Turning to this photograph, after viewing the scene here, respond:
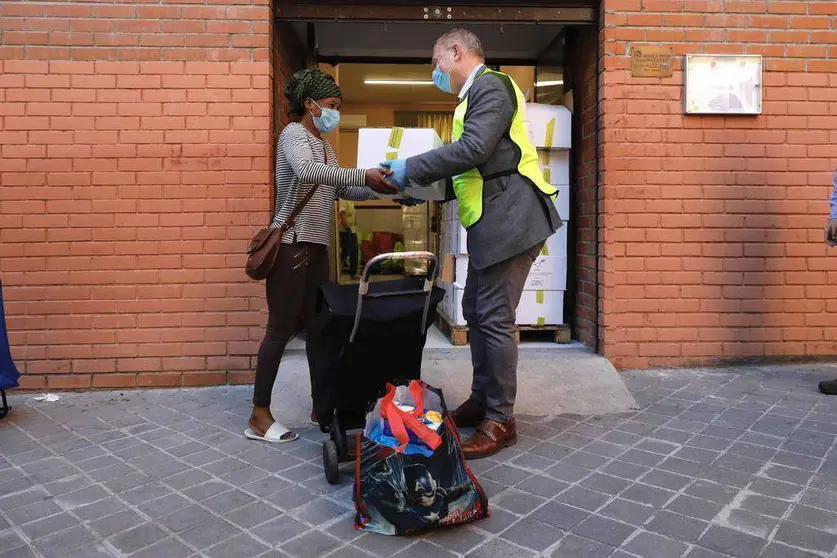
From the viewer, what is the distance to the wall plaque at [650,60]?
16.2ft

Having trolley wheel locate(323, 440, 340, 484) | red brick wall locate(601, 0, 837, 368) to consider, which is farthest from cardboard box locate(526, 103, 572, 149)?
trolley wheel locate(323, 440, 340, 484)

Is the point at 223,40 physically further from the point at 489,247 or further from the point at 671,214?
the point at 671,214

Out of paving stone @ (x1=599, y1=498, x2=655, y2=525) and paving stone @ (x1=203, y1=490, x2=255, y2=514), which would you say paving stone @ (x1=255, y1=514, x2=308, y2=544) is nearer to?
paving stone @ (x1=203, y1=490, x2=255, y2=514)

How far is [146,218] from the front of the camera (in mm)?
4707

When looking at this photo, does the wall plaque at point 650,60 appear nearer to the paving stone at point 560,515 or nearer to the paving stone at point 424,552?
the paving stone at point 560,515

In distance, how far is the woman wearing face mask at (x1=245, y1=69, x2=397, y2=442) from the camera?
3568 millimetres

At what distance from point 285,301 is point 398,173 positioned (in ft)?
3.11

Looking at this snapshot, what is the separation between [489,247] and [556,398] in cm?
136

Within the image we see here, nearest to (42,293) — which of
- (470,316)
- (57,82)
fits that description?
(57,82)

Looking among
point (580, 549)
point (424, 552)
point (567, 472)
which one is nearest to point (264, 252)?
point (424, 552)

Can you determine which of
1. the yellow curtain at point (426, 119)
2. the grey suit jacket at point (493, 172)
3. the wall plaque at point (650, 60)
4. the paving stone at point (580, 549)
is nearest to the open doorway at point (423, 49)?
the wall plaque at point (650, 60)

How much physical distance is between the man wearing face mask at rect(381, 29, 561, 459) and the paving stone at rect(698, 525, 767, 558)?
115cm

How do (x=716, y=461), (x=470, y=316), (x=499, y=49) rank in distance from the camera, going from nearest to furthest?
1. (x=716, y=461)
2. (x=470, y=316)
3. (x=499, y=49)

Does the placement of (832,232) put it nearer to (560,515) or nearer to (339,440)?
(560,515)
